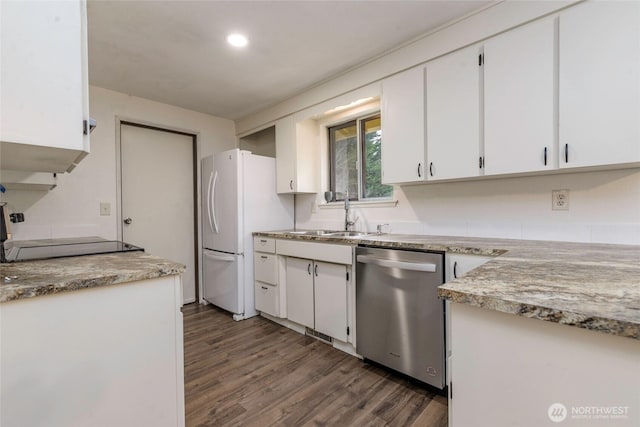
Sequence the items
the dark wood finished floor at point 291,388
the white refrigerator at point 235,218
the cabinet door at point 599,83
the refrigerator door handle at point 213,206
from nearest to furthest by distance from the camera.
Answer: the cabinet door at point 599,83 < the dark wood finished floor at point 291,388 < the white refrigerator at point 235,218 < the refrigerator door handle at point 213,206

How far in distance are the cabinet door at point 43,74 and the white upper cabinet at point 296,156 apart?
81.4 inches

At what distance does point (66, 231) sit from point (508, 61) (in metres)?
3.64

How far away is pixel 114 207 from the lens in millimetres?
2822

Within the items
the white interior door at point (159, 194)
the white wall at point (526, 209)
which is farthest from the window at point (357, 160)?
the white interior door at point (159, 194)

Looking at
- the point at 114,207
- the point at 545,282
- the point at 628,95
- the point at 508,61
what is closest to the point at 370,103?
the point at 508,61

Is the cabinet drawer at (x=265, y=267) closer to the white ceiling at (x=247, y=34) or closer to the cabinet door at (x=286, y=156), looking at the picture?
the cabinet door at (x=286, y=156)

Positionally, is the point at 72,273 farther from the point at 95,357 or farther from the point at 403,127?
the point at 403,127

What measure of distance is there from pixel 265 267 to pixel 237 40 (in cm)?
193

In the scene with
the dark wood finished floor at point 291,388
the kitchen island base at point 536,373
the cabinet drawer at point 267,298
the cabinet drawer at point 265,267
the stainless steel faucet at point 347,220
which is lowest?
the dark wood finished floor at point 291,388

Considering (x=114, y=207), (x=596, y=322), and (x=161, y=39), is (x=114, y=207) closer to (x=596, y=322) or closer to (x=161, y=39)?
(x=161, y=39)

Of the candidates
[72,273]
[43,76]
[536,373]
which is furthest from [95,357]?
[536,373]

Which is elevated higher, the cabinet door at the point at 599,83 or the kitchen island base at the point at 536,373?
the cabinet door at the point at 599,83

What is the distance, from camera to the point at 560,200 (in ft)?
5.61

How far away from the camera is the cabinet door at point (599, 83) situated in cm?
133
